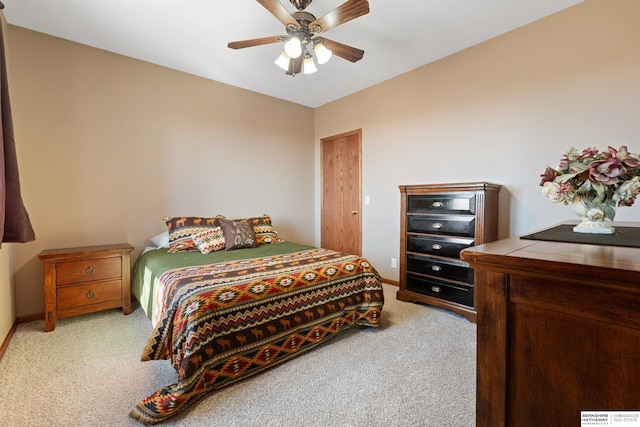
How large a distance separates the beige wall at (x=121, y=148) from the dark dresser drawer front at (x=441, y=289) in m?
2.21

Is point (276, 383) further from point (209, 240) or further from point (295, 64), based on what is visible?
point (295, 64)

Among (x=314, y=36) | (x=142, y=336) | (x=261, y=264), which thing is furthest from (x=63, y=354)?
(x=314, y=36)

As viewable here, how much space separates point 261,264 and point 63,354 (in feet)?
4.92

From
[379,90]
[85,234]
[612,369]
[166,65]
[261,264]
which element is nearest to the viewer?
[612,369]

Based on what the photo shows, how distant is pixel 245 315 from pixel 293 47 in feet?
6.21

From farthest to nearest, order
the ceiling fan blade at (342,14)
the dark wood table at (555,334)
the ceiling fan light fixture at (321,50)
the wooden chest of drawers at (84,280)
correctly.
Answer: the wooden chest of drawers at (84,280), the ceiling fan light fixture at (321,50), the ceiling fan blade at (342,14), the dark wood table at (555,334)

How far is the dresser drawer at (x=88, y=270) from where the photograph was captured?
236 cm

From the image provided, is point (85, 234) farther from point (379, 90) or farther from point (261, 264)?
point (379, 90)

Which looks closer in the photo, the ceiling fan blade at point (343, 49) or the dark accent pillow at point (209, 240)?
the ceiling fan blade at point (343, 49)

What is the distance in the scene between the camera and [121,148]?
9.67 feet

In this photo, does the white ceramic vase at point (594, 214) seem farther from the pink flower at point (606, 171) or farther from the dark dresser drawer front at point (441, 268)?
the dark dresser drawer front at point (441, 268)

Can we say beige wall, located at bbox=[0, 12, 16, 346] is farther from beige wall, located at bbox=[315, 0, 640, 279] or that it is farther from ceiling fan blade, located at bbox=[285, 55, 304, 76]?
beige wall, located at bbox=[315, 0, 640, 279]

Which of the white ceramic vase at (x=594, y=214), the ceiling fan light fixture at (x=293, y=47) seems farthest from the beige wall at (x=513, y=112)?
the ceiling fan light fixture at (x=293, y=47)

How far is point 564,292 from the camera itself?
0.61 m
